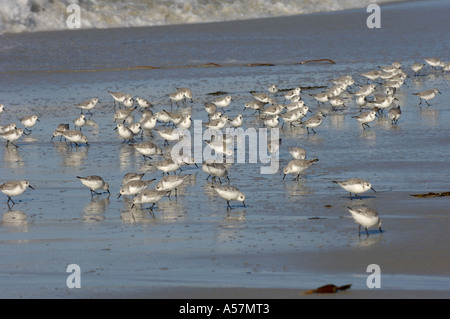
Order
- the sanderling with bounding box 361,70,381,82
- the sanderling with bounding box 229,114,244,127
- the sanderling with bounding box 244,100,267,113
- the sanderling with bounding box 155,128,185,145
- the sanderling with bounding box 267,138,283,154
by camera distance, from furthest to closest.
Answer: the sanderling with bounding box 361,70,381,82, the sanderling with bounding box 244,100,267,113, the sanderling with bounding box 229,114,244,127, the sanderling with bounding box 155,128,185,145, the sanderling with bounding box 267,138,283,154

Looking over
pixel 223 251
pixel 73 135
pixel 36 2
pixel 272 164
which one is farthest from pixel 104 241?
pixel 36 2

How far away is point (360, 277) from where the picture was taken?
6781mm

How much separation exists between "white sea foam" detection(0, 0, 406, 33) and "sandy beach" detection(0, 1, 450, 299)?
4841mm

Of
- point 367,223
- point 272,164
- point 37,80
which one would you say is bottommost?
point 367,223

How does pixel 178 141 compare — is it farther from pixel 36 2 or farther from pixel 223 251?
pixel 36 2

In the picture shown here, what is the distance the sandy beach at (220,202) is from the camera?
686 cm

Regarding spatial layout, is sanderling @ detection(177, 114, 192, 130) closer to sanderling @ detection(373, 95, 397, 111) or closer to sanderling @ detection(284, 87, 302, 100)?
sanderling @ detection(284, 87, 302, 100)

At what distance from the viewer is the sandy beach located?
6.86m

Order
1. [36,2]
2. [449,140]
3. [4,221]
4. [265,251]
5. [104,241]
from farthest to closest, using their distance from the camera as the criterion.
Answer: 1. [36,2]
2. [449,140]
3. [4,221]
4. [104,241]
5. [265,251]

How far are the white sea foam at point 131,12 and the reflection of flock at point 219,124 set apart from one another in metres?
10.4

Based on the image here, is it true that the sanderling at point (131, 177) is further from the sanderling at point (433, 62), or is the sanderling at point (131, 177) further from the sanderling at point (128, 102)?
the sanderling at point (433, 62)

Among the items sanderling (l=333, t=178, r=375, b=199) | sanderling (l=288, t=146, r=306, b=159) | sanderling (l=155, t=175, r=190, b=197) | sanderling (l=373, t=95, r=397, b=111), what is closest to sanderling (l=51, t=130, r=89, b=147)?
sanderling (l=155, t=175, r=190, b=197)

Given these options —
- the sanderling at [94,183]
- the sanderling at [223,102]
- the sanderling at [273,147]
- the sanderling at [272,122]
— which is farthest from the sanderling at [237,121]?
the sanderling at [94,183]

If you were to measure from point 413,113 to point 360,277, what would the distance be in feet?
27.9
